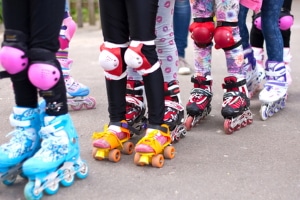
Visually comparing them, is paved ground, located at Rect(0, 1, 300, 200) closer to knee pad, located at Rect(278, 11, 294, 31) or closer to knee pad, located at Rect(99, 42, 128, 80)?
knee pad, located at Rect(99, 42, 128, 80)

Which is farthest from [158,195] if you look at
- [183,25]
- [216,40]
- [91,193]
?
[183,25]

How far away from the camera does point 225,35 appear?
9.42 ft

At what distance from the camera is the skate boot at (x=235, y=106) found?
2.93 metres

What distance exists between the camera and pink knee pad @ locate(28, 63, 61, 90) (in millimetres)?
2006

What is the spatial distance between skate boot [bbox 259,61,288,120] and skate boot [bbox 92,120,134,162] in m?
1.15

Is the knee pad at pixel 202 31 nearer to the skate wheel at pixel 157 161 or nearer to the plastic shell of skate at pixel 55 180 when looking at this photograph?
the skate wheel at pixel 157 161

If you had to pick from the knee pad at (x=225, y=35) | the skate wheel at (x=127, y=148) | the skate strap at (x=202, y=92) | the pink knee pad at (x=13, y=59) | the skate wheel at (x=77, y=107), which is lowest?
the skate wheel at (x=77, y=107)

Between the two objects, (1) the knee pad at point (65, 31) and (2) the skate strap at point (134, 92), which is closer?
(2) the skate strap at point (134, 92)

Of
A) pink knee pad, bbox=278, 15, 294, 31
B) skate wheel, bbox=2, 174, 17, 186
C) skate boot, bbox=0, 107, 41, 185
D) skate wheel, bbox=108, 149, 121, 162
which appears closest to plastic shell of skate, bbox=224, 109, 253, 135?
skate wheel, bbox=108, 149, 121, 162

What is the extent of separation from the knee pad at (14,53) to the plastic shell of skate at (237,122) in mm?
1316

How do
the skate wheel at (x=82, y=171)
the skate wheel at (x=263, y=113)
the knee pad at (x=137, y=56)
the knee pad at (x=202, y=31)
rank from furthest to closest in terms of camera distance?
the skate wheel at (x=263, y=113), the knee pad at (x=202, y=31), the knee pad at (x=137, y=56), the skate wheel at (x=82, y=171)

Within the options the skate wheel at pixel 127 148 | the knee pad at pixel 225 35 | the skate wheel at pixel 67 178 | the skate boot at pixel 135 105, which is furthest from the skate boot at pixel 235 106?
the skate wheel at pixel 67 178

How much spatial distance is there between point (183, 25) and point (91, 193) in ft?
9.63

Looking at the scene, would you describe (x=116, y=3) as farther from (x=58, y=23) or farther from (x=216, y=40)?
(x=216, y=40)
